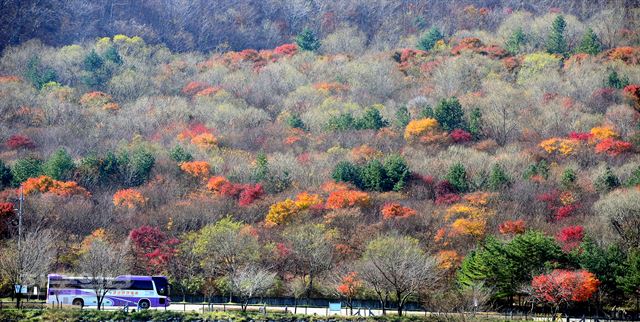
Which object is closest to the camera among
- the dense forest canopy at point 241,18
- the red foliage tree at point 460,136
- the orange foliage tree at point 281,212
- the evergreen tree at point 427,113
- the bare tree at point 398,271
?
the bare tree at point 398,271

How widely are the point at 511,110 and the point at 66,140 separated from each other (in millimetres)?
47589

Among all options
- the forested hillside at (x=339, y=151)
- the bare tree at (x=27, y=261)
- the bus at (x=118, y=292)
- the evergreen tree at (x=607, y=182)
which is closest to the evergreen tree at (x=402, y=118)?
the forested hillside at (x=339, y=151)

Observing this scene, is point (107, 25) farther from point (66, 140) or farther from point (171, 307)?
point (171, 307)

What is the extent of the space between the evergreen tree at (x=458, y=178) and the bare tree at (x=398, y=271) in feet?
87.4

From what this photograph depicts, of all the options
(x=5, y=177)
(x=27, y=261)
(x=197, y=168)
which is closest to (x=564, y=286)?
(x=27, y=261)

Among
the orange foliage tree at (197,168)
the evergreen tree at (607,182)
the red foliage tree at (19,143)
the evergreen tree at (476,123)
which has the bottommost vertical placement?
the evergreen tree at (607,182)

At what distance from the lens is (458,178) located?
88.1 m

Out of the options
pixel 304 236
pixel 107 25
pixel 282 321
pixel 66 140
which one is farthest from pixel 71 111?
pixel 282 321

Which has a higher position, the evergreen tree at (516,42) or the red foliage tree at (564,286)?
the evergreen tree at (516,42)

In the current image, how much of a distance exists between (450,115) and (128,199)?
37238 millimetres

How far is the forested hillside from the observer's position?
61906mm

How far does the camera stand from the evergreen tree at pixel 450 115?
106 meters

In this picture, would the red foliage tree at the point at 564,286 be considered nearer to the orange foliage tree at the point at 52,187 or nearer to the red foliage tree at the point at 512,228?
the red foliage tree at the point at 512,228

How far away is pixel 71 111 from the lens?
117 meters
